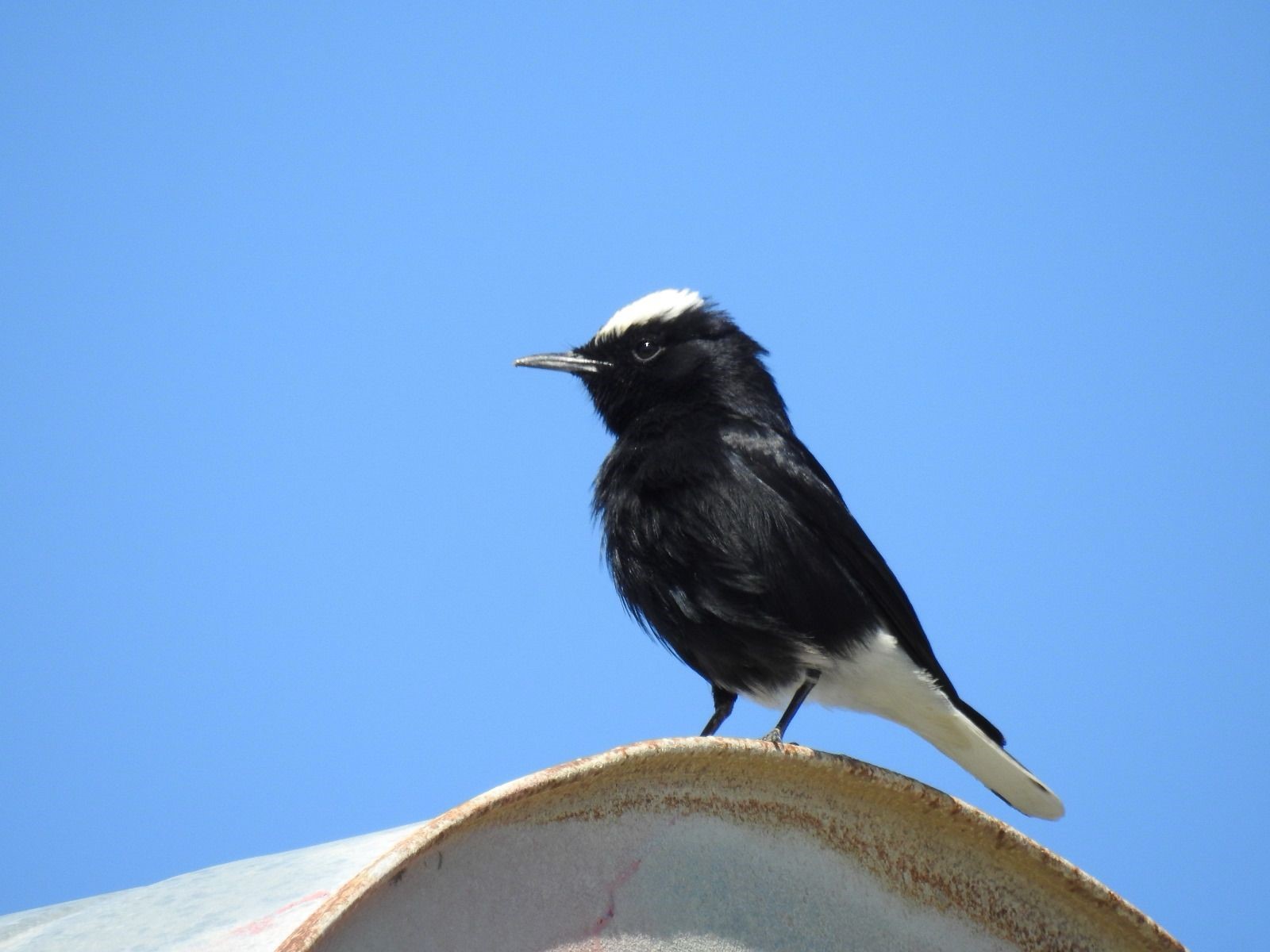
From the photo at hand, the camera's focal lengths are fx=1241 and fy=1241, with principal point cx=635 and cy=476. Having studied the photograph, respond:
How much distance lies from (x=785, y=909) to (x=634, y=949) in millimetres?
317

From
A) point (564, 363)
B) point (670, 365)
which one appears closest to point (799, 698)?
point (670, 365)

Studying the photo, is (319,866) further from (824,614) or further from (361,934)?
(824,614)

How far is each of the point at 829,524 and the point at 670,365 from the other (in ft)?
2.60

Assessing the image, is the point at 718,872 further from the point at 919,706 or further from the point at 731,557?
the point at 919,706

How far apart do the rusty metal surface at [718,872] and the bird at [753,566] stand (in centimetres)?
113

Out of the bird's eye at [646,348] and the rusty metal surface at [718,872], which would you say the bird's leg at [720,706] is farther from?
the rusty metal surface at [718,872]

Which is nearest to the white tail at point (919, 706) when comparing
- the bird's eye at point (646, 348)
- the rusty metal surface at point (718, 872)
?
the bird's eye at point (646, 348)

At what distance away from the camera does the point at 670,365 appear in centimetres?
405

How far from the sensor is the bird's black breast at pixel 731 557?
337 cm

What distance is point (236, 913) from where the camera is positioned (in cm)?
225

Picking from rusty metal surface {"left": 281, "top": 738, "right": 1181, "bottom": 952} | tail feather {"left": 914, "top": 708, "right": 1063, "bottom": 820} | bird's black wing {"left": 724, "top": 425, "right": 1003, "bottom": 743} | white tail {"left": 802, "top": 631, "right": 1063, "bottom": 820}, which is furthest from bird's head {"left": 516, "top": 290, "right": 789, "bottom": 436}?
rusty metal surface {"left": 281, "top": 738, "right": 1181, "bottom": 952}

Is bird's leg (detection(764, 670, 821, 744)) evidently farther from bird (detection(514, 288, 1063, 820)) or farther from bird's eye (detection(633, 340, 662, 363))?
bird's eye (detection(633, 340, 662, 363))

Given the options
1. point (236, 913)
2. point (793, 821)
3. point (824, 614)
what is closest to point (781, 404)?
point (824, 614)

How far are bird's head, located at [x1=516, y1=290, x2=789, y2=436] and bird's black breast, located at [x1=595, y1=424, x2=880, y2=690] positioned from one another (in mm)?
263
